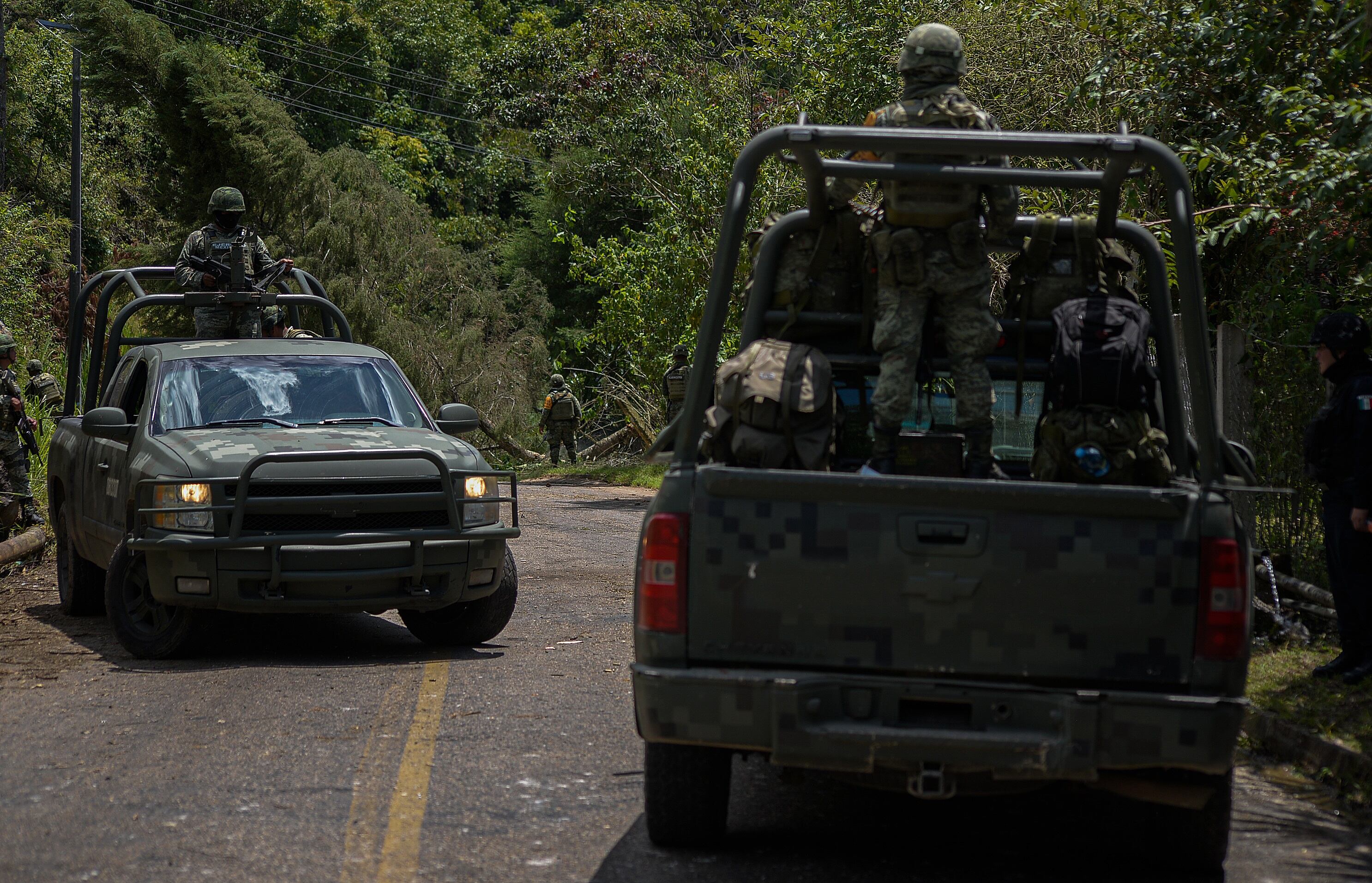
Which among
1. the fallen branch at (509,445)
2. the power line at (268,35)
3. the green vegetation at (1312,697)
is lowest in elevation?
the fallen branch at (509,445)

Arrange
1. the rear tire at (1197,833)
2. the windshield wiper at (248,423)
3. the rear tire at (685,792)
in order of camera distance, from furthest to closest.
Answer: the windshield wiper at (248,423), the rear tire at (685,792), the rear tire at (1197,833)

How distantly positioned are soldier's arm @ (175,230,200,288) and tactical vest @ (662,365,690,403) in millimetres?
8843

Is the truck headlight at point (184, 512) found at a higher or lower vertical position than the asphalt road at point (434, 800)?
higher

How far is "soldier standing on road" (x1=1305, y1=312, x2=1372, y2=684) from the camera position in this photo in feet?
24.2

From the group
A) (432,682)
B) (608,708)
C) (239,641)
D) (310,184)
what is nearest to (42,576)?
(239,641)

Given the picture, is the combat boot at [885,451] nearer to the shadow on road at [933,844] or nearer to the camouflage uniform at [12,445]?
the shadow on road at [933,844]

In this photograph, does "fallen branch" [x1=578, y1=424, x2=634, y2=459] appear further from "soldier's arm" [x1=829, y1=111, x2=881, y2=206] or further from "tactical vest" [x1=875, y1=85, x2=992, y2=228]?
"tactical vest" [x1=875, y1=85, x2=992, y2=228]

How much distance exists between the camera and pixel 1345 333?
24.5ft

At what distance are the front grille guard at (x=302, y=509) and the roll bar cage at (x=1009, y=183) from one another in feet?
11.5

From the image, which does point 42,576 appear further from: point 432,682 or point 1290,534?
point 1290,534

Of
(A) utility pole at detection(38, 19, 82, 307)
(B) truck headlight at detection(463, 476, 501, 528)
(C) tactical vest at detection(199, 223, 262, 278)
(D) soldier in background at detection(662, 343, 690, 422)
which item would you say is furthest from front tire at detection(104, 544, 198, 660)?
(A) utility pole at detection(38, 19, 82, 307)

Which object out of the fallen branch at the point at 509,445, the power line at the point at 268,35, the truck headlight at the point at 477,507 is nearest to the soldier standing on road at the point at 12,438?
the truck headlight at the point at 477,507

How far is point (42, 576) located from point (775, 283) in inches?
343

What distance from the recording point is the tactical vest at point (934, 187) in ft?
17.5
